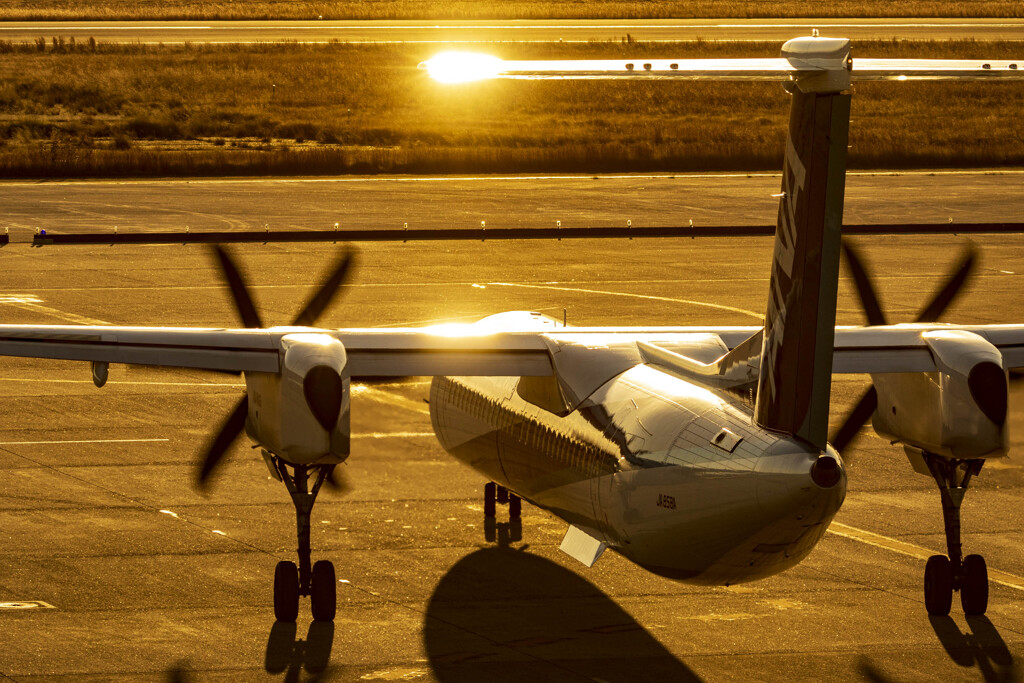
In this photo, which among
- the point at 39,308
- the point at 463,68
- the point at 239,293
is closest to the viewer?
the point at 463,68

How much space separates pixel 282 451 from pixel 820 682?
23.9ft

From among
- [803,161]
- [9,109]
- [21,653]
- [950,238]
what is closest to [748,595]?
[803,161]

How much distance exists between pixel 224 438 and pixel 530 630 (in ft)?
16.4

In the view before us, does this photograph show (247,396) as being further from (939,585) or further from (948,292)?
(948,292)

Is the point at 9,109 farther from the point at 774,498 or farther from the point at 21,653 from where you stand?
the point at 774,498

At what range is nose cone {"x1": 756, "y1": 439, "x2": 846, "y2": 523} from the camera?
14.9 meters

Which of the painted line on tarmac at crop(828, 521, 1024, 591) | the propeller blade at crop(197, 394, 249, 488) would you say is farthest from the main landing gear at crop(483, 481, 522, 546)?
the painted line on tarmac at crop(828, 521, 1024, 591)

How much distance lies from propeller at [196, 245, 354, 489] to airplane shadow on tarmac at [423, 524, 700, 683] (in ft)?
8.36

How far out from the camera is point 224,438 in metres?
20.2

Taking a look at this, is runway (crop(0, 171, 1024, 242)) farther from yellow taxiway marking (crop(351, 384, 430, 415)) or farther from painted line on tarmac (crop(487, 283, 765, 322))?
yellow taxiway marking (crop(351, 384, 430, 415))

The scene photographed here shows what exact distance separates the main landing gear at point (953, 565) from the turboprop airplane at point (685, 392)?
0.03 metres

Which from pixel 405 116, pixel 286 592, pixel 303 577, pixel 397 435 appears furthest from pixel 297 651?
pixel 405 116

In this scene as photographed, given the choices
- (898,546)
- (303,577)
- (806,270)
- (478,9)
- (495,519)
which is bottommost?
(495,519)

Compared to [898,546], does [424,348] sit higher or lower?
higher
